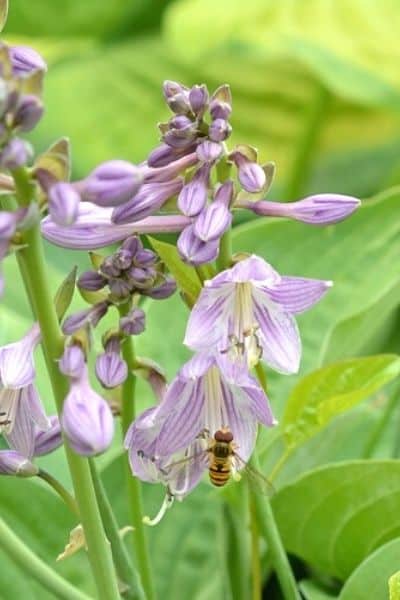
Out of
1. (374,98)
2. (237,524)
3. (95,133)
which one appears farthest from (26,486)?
(95,133)

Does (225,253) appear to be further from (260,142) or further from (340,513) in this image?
(260,142)

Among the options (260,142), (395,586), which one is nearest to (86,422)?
(395,586)

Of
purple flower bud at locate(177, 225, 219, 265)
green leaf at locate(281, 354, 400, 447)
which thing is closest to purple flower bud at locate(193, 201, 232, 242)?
purple flower bud at locate(177, 225, 219, 265)

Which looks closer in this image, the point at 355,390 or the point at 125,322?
the point at 125,322

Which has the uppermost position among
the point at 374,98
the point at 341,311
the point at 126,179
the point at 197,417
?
the point at 126,179

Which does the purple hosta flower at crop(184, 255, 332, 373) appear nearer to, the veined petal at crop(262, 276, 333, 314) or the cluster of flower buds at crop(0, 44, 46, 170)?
the veined petal at crop(262, 276, 333, 314)

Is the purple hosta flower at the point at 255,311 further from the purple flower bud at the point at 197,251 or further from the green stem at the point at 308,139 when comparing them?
the green stem at the point at 308,139

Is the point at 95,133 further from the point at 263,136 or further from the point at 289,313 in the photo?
the point at 289,313
